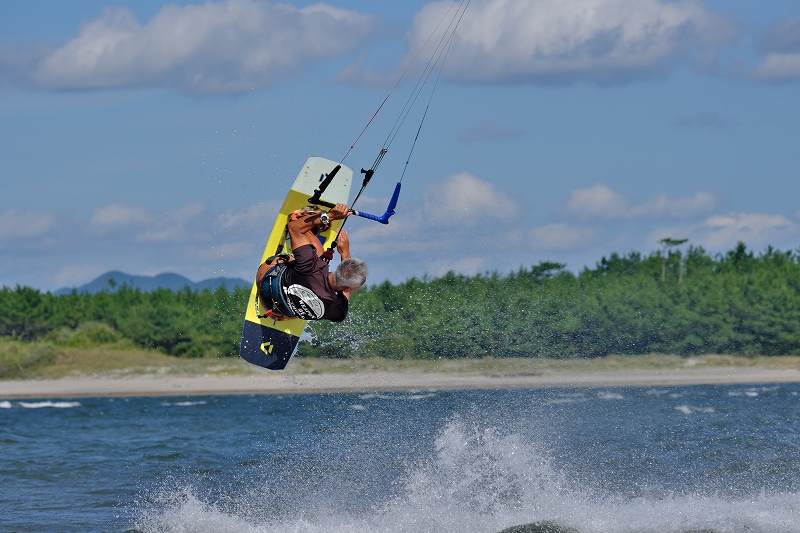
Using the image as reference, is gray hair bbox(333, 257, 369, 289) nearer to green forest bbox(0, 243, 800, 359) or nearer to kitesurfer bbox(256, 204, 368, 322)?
kitesurfer bbox(256, 204, 368, 322)

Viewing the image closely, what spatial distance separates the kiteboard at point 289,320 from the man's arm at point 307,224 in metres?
1.54

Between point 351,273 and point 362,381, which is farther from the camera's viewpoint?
point 362,381

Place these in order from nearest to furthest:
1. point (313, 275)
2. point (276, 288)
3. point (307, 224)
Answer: point (313, 275)
point (307, 224)
point (276, 288)

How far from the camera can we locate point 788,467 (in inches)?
544

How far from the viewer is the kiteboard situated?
1155 cm

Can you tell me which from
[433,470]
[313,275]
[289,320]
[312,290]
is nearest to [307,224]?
[313,275]

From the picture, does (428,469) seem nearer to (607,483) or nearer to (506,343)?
(607,483)

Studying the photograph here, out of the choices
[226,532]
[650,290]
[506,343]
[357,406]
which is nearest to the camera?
[226,532]

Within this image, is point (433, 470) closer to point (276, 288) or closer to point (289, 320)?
point (289, 320)

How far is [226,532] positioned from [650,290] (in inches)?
1074

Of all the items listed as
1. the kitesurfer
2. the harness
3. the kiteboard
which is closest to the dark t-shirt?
the kitesurfer

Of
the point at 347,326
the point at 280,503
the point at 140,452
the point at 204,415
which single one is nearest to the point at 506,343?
Answer: the point at 204,415

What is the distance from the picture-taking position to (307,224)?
977 cm

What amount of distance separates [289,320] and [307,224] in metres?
2.07
